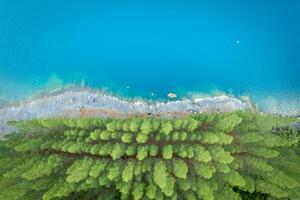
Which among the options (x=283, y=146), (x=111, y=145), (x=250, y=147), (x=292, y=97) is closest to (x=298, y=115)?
(x=292, y=97)

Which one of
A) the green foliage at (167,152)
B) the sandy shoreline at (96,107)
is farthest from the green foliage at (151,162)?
the sandy shoreline at (96,107)

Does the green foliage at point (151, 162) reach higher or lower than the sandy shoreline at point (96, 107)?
lower

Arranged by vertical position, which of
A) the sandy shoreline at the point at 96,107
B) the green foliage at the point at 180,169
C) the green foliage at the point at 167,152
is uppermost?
the sandy shoreline at the point at 96,107

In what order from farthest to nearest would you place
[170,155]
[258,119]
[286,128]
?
1. [286,128]
2. [258,119]
3. [170,155]

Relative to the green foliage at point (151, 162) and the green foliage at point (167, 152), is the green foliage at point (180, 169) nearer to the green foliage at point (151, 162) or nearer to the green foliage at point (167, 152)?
the green foliage at point (151, 162)

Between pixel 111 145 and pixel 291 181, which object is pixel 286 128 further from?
pixel 111 145

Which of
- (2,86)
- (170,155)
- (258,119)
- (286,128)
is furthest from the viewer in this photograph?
(2,86)

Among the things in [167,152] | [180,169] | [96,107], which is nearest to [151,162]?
[167,152]
